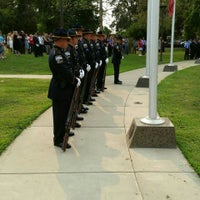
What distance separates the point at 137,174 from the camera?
5.09m

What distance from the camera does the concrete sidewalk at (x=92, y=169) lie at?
4516 mm

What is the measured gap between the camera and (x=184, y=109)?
30.5 ft

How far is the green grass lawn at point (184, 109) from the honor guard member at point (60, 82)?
1.96 metres

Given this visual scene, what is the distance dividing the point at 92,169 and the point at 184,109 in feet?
15.2

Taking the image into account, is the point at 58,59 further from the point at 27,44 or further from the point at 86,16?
the point at 86,16

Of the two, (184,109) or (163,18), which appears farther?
(163,18)

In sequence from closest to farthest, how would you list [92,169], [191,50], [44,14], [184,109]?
1. [92,169]
2. [184,109]
3. [191,50]
4. [44,14]

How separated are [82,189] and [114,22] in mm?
58836

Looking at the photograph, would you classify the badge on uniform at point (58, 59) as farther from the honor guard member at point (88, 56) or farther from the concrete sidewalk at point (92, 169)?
the honor guard member at point (88, 56)

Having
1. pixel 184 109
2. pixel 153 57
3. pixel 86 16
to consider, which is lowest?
pixel 184 109

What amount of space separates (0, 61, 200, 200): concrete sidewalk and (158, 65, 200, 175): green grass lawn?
0.97 ft

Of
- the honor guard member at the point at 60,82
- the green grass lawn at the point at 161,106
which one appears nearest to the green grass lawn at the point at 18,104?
the green grass lawn at the point at 161,106

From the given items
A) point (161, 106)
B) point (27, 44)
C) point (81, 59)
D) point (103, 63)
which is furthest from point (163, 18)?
point (81, 59)

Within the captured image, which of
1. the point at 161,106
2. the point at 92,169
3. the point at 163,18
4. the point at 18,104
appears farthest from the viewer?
the point at 163,18
